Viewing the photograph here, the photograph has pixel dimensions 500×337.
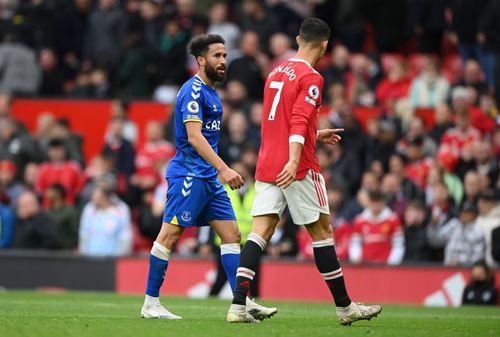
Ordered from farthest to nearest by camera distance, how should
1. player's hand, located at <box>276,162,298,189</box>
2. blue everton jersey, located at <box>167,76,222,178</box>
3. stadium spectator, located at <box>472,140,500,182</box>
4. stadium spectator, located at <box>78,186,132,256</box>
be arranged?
stadium spectator, located at <box>78,186,132,256</box> < stadium spectator, located at <box>472,140,500,182</box> < blue everton jersey, located at <box>167,76,222,178</box> < player's hand, located at <box>276,162,298,189</box>

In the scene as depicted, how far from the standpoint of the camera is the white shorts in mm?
10641

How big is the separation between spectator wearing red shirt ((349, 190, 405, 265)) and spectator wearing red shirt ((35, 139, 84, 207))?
17.3 ft

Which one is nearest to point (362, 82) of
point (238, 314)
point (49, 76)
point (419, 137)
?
point (419, 137)

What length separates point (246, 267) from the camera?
418 inches

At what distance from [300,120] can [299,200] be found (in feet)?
2.20

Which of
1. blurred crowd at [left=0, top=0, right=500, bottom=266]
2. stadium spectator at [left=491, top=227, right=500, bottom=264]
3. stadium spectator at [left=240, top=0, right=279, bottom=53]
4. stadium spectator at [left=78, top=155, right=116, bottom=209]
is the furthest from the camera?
stadium spectator at [left=240, top=0, right=279, bottom=53]

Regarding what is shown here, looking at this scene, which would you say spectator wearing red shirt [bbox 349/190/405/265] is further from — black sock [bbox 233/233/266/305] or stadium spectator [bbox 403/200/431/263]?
black sock [bbox 233/233/266/305]

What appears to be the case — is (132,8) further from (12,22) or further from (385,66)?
(385,66)

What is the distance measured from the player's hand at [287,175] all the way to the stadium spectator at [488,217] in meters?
8.18

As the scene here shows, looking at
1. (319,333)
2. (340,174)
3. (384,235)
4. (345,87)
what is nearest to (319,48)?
(319,333)

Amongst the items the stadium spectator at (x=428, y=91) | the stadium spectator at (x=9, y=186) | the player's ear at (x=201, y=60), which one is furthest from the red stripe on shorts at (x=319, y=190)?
the stadium spectator at (x=9, y=186)

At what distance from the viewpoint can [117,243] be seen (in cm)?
2011

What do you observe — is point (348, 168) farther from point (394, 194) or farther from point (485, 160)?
point (485, 160)

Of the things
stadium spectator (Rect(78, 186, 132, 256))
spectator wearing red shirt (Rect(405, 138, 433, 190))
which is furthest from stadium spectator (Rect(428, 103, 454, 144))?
stadium spectator (Rect(78, 186, 132, 256))
